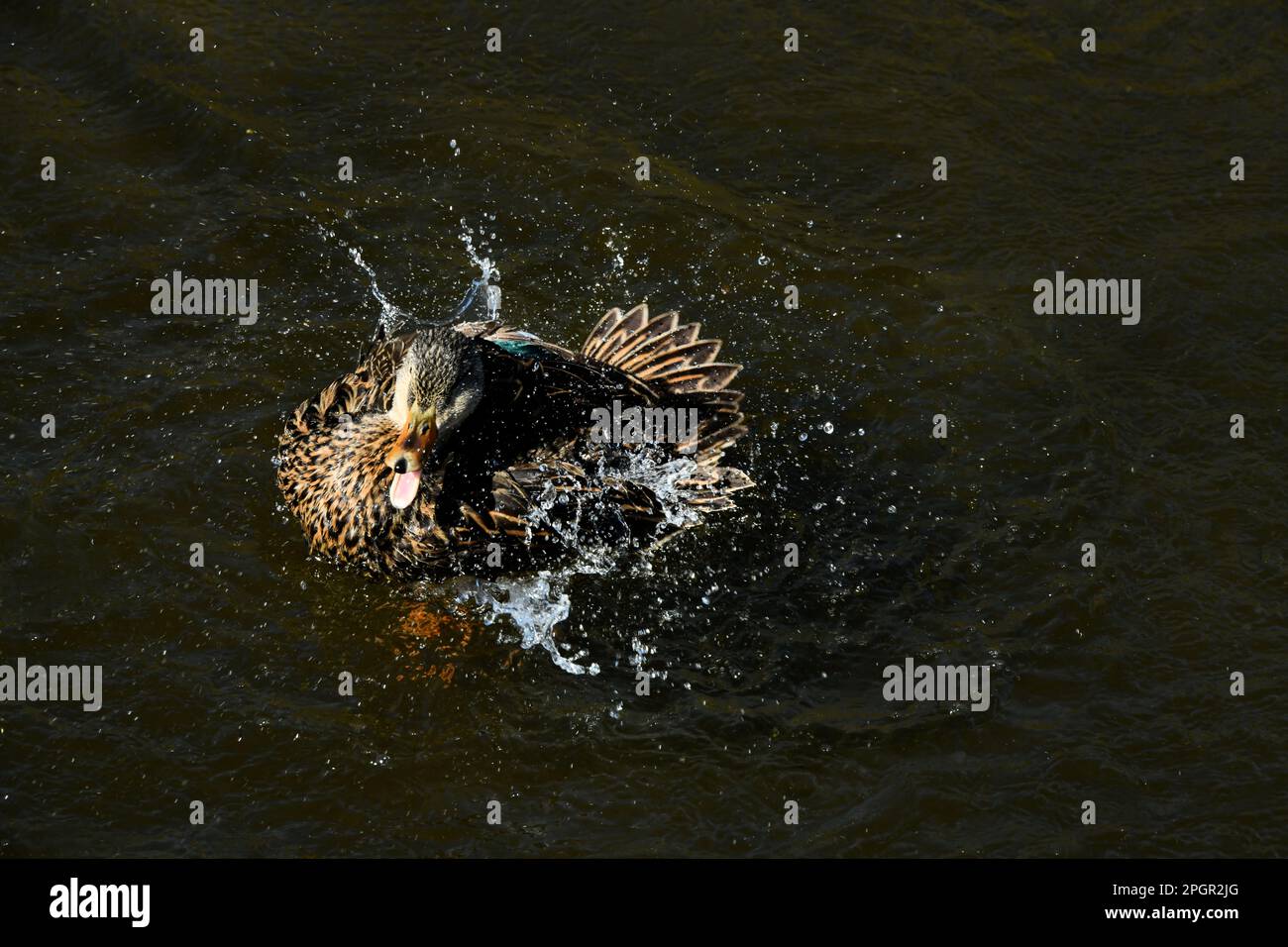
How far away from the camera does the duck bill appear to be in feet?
18.8

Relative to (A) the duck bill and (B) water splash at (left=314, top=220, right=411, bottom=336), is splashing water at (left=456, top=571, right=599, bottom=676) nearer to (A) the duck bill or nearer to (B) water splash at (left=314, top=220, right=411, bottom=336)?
(A) the duck bill

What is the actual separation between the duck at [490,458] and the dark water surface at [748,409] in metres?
0.21

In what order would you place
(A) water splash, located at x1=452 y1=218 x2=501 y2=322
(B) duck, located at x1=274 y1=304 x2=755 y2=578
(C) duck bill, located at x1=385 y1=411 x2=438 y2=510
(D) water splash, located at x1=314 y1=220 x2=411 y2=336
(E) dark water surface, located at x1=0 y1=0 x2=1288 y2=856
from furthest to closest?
(A) water splash, located at x1=452 y1=218 x2=501 y2=322 < (D) water splash, located at x1=314 y1=220 x2=411 y2=336 < (B) duck, located at x1=274 y1=304 x2=755 y2=578 < (C) duck bill, located at x1=385 y1=411 x2=438 y2=510 < (E) dark water surface, located at x1=0 y1=0 x2=1288 y2=856

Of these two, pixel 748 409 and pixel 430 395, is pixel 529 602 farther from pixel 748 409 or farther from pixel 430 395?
pixel 748 409

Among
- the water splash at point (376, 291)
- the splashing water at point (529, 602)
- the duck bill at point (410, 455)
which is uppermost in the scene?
the water splash at point (376, 291)

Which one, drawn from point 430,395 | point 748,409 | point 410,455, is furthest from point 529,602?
point 748,409

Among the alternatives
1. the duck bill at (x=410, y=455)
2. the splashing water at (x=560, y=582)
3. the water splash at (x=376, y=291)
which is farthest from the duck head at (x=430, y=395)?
the water splash at (x=376, y=291)

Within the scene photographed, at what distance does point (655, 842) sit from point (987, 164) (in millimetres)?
4779

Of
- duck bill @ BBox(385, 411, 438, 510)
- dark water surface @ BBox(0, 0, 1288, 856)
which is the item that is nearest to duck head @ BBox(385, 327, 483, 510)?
duck bill @ BBox(385, 411, 438, 510)

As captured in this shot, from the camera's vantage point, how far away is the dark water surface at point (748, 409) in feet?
18.3

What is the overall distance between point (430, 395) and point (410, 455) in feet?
0.86

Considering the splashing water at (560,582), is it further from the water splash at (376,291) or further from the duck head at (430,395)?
the water splash at (376,291)

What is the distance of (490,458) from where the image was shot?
621 cm

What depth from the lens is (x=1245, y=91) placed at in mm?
8758
